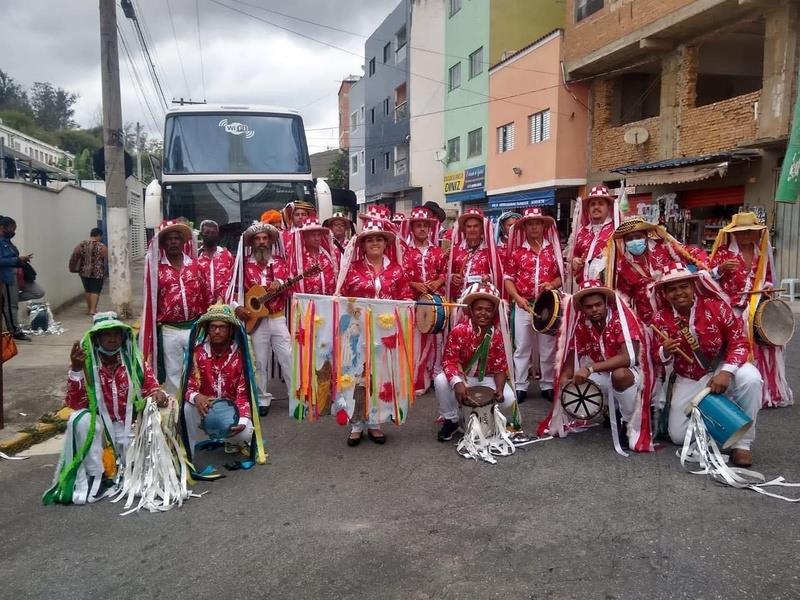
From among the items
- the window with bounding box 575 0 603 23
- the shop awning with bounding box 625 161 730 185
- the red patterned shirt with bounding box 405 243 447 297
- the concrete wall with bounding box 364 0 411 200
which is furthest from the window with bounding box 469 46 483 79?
the red patterned shirt with bounding box 405 243 447 297

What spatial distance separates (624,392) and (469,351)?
116 centimetres

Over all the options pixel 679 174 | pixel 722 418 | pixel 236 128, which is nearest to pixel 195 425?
pixel 722 418

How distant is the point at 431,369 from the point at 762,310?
2979 mm

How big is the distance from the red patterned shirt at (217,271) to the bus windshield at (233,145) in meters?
4.67

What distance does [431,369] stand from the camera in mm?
6770

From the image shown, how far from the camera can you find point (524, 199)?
2323 centimetres

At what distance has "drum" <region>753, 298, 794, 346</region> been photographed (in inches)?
229

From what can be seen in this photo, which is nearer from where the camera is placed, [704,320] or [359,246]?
[704,320]

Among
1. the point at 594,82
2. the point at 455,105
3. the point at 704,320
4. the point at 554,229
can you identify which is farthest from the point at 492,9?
the point at 704,320

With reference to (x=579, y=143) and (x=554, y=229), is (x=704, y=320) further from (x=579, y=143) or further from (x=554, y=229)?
(x=579, y=143)

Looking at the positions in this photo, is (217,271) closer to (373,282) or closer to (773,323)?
(373,282)

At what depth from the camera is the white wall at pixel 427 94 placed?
30672 mm

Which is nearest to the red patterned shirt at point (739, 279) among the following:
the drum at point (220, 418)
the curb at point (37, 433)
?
the drum at point (220, 418)

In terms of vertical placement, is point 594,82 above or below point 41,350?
above
